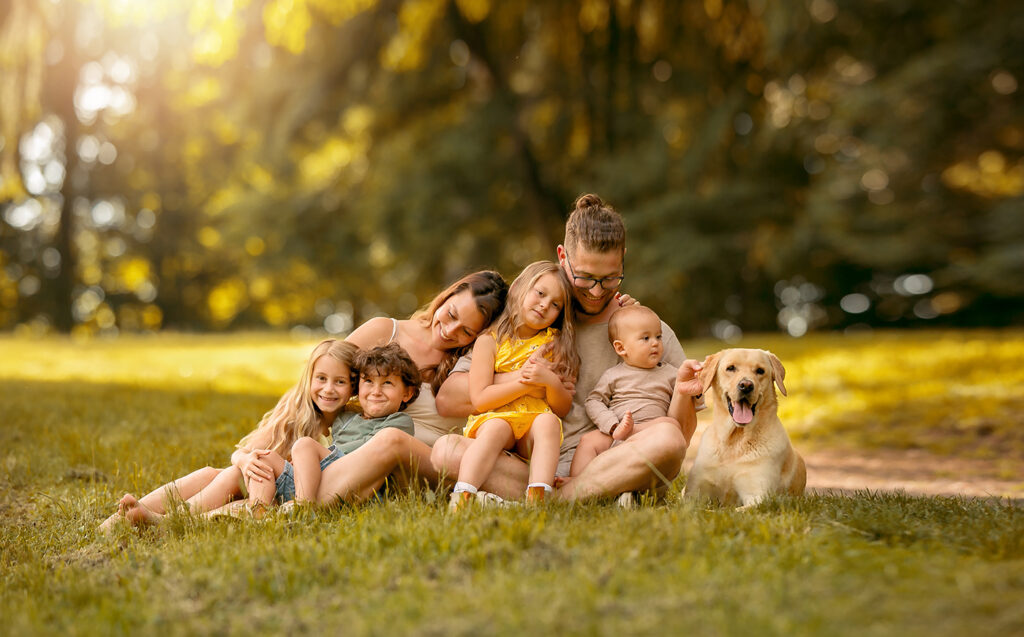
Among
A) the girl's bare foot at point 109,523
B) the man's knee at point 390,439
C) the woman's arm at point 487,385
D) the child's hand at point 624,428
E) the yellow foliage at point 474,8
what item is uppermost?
the yellow foliage at point 474,8

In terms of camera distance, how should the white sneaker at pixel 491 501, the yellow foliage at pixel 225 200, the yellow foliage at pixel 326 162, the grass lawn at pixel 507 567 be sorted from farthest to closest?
1. the yellow foliage at pixel 225 200
2. the yellow foliage at pixel 326 162
3. the white sneaker at pixel 491 501
4. the grass lawn at pixel 507 567

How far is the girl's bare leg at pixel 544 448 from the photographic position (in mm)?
4254

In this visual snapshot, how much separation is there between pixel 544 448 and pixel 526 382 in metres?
0.34

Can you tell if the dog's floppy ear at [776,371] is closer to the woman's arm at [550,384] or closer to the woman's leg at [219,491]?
the woman's arm at [550,384]

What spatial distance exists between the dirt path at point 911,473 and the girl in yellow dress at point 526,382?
2.38 metres

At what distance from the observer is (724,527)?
12.0ft

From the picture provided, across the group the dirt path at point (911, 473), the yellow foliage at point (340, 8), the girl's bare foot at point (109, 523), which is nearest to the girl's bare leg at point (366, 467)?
the girl's bare foot at point (109, 523)

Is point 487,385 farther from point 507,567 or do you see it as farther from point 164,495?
point 164,495

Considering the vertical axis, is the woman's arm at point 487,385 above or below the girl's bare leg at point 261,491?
above

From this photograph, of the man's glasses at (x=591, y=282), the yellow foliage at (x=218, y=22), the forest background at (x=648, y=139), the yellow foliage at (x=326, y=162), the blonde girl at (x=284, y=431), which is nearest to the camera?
the blonde girl at (x=284, y=431)

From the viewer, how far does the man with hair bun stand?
14.1 feet

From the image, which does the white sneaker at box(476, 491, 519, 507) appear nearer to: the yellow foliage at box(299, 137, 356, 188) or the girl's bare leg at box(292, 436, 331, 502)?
the girl's bare leg at box(292, 436, 331, 502)

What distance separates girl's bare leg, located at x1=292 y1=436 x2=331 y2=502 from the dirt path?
Result: 3.26m

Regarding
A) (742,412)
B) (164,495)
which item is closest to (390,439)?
(164,495)
